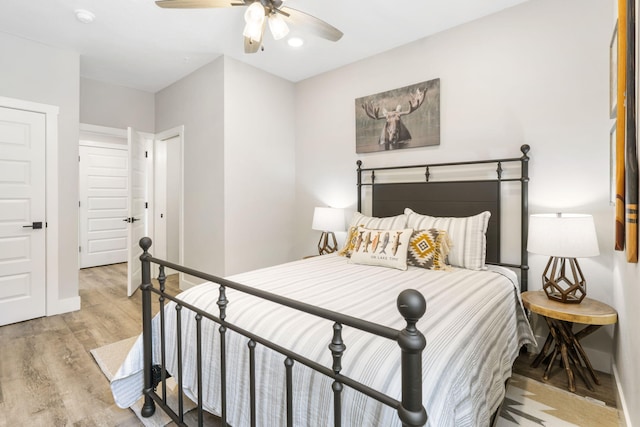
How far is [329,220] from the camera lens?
11.1 ft

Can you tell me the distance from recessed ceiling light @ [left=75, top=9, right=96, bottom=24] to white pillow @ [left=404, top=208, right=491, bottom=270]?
131 inches

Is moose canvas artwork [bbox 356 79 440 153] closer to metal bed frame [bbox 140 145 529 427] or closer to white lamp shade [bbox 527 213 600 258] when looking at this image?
metal bed frame [bbox 140 145 529 427]

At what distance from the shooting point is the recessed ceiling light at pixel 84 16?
8.55ft

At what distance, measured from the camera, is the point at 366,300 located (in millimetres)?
1592

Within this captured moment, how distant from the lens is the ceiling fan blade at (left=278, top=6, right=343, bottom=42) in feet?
6.66

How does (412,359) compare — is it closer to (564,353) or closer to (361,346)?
(361,346)

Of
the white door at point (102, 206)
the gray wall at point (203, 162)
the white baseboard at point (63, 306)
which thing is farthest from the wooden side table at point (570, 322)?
the white door at point (102, 206)

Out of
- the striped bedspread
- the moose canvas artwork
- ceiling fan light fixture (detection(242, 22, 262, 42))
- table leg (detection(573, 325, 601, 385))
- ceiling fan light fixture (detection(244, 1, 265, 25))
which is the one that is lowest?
table leg (detection(573, 325, 601, 385))

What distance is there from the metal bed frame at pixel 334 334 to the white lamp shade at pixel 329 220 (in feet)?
1.61

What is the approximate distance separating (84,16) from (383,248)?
3.10 m

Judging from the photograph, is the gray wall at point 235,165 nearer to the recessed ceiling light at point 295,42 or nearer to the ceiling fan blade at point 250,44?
the recessed ceiling light at point 295,42

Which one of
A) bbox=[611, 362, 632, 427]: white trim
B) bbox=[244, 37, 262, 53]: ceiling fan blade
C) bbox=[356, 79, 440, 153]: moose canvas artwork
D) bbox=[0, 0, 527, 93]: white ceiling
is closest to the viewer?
bbox=[611, 362, 632, 427]: white trim

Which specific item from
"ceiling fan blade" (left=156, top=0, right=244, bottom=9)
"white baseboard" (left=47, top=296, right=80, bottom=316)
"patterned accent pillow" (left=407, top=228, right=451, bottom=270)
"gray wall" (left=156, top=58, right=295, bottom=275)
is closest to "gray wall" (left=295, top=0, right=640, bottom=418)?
"patterned accent pillow" (left=407, top=228, right=451, bottom=270)

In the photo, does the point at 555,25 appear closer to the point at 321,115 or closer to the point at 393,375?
the point at 321,115
